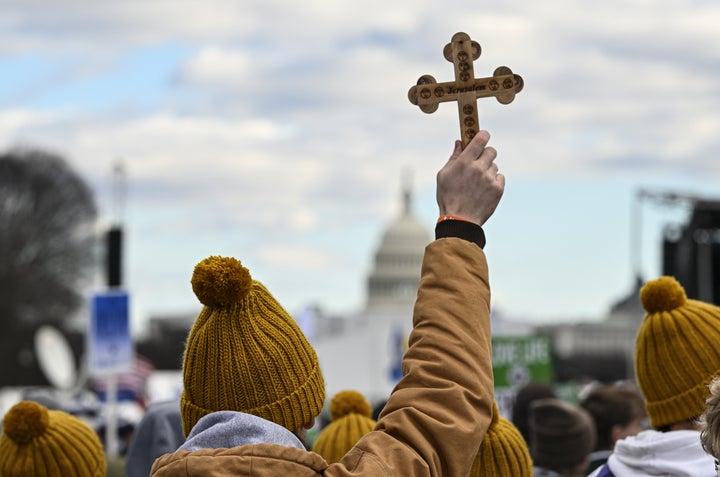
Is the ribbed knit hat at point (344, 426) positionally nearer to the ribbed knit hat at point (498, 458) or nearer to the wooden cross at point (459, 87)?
the ribbed knit hat at point (498, 458)

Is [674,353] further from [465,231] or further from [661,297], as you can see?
[465,231]

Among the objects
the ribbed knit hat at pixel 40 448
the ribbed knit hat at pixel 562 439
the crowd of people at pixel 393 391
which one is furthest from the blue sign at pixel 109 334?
the crowd of people at pixel 393 391

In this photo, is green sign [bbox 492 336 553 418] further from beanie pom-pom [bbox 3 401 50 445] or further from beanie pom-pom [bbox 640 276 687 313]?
beanie pom-pom [bbox 640 276 687 313]

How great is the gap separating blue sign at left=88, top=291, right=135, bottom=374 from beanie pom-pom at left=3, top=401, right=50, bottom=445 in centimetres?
784

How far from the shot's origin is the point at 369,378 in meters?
67.9

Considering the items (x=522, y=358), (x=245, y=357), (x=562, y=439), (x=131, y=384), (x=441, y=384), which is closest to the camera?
(x=441, y=384)

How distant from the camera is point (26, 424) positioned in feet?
14.9

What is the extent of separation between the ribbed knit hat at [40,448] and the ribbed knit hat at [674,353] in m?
1.67

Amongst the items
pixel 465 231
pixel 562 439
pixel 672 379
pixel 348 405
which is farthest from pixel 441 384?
pixel 562 439

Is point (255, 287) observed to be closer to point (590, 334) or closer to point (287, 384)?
point (287, 384)

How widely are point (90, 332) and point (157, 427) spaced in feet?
22.3

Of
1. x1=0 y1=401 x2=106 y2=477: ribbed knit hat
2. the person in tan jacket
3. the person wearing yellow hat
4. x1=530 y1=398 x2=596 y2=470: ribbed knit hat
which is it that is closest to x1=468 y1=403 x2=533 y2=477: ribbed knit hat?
the person wearing yellow hat

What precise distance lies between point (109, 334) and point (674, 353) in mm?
8878

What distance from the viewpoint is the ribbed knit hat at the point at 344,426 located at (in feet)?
16.0
